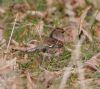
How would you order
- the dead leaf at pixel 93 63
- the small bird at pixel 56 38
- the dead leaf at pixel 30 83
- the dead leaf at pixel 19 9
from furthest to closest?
the dead leaf at pixel 19 9 → the small bird at pixel 56 38 → the dead leaf at pixel 93 63 → the dead leaf at pixel 30 83

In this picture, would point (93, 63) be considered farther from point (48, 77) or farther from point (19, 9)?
point (19, 9)

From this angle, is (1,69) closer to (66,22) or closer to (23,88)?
(23,88)

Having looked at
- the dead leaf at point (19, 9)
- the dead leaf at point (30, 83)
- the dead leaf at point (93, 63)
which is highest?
the dead leaf at point (19, 9)

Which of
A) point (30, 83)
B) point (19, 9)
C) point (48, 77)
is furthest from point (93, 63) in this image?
point (19, 9)

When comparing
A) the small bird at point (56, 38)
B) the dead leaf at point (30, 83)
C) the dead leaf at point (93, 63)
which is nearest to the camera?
the dead leaf at point (30, 83)

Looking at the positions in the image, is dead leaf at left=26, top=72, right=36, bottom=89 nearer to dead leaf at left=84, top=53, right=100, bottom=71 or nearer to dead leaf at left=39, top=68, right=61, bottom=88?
dead leaf at left=39, top=68, right=61, bottom=88

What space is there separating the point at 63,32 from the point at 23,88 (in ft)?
2.68

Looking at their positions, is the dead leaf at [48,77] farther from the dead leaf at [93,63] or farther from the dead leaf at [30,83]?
the dead leaf at [93,63]

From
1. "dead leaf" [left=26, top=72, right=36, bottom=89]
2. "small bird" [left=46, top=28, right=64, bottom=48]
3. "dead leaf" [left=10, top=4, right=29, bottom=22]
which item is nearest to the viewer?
"dead leaf" [left=26, top=72, right=36, bottom=89]

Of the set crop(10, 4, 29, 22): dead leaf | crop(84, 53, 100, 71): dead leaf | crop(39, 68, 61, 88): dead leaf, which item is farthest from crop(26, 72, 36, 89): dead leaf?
crop(10, 4, 29, 22): dead leaf

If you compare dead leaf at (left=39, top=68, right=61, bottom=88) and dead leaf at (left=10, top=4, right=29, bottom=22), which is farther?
dead leaf at (left=10, top=4, right=29, bottom=22)

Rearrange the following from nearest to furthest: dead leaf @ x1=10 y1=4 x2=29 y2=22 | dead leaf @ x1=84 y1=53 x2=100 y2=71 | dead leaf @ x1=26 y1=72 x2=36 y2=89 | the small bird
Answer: dead leaf @ x1=26 y1=72 x2=36 y2=89 < dead leaf @ x1=84 y1=53 x2=100 y2=71 < the small bird < dead leaf @ x1=10 y1=4 x2=29 y2=22

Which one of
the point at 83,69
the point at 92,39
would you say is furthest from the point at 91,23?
the point at 83,69

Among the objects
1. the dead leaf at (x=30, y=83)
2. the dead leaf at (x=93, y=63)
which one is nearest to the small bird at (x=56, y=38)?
the dead leaf at (x=93, y=63)
